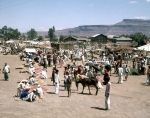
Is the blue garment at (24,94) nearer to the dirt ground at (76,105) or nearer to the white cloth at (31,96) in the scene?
the white cloth at (31,96)

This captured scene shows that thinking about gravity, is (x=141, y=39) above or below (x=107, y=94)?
above

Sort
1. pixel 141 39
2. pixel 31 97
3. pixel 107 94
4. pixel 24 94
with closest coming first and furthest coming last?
1. pixel 107 94
2. pixel 31 97
3. pixel 24 94
4. pixel 141 39

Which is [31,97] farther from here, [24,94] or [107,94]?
[107,94]

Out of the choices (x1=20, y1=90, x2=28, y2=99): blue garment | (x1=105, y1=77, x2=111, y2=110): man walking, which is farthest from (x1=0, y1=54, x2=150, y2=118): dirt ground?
(x1=20, y1=90, x2=28, y2=99): blue garment

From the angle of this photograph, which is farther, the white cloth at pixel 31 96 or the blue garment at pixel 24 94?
the blue garment at pixel 24 94

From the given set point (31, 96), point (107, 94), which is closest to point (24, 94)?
point (31, 96)

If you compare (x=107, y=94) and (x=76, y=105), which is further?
(x=76, y=105)

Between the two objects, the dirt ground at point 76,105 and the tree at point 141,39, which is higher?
the tree at point 141,39

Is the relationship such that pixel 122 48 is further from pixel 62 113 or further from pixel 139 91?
pixel 62 113

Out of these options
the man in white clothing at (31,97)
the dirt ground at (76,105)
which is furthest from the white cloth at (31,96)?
the dirt ground at (76,105)

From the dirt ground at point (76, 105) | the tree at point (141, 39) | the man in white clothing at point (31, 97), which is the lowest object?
the dirt ground at point (76, 105)

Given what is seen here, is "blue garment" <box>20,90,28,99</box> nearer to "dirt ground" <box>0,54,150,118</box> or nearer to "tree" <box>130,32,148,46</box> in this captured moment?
"dirt ground" <box>0,54,150,118</box>

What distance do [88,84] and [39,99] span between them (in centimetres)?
335

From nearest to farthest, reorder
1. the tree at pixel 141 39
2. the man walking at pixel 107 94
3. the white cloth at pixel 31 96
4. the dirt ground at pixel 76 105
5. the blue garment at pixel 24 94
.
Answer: the dirt ground at pixel 76 105 < the man walking at pixel 107 94 < the white cloth at pixel 31 96 < the blue garment at pixel 24 94 < the tree at pixel 141 39
